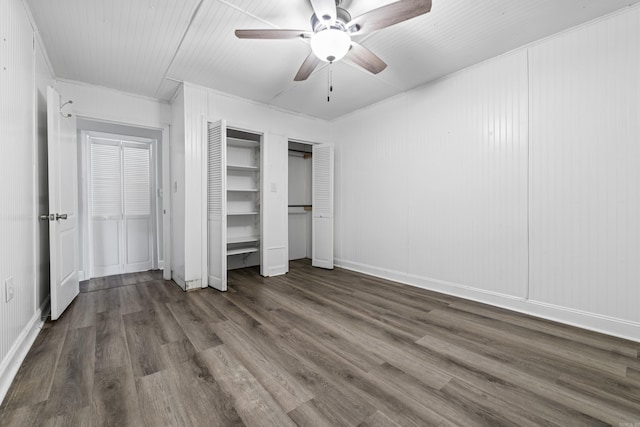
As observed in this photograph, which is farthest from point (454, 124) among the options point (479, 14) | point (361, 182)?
point (361, 182)

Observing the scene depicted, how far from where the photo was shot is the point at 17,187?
1836mm

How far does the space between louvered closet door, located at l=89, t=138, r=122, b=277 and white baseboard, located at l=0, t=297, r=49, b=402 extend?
190 cm

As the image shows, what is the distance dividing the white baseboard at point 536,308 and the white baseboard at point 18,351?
3.58 m

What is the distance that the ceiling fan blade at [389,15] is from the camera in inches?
64.7

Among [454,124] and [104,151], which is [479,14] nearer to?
[454,124]

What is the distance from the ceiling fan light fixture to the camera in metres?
1.88

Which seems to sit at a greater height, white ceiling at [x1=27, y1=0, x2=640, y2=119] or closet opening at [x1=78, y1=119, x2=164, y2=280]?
white ceiling at [x1=27, y1=0, x2=640, y2=119]

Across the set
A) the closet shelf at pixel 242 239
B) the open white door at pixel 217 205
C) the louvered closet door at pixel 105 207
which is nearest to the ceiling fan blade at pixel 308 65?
the open white door at pixel 217 205

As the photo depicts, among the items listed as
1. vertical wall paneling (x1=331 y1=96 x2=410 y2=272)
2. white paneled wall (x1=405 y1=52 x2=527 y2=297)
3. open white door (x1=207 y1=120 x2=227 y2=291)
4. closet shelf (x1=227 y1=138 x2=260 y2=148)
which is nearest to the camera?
white paneled wall (x1=405 y1=52 x2=527 y2=297)

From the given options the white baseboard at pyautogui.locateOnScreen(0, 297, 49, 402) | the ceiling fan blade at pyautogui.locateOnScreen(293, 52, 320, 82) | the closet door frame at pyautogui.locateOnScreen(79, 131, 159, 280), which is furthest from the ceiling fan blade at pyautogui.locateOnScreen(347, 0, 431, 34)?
the closet door frame at pyautogui.locateOnScreen(79, 131, 159, 280)

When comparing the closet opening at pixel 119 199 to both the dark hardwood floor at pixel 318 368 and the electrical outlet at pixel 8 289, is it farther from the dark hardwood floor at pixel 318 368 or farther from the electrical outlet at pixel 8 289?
the electrical outlet at pixel 8 289

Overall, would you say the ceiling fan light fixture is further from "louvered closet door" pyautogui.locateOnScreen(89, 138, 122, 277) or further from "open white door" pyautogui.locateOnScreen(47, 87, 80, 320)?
"louvered closet door" pyautogui.locateOnScreen(89, 138, 122, 277)

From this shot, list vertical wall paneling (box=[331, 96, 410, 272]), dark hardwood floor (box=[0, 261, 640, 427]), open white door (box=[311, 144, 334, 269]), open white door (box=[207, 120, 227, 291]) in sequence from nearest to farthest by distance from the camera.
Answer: dark hardwood floor (box=[0, 261, 640, 427])
open white door (box=[207, 120, 227, 291])
vertical wall paneling (box=[331, 96, 410, 272])
open white door (box=[311, 144, 334, 269])

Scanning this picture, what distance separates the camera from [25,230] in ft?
6.53
